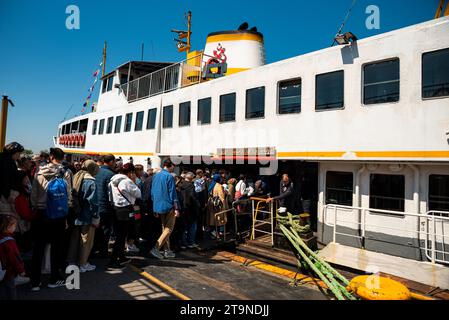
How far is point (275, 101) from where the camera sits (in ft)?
27.9

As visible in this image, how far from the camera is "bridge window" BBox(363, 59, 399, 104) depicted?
6375 mm

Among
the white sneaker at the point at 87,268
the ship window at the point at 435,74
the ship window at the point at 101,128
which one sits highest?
the ship window at the point at 101,128

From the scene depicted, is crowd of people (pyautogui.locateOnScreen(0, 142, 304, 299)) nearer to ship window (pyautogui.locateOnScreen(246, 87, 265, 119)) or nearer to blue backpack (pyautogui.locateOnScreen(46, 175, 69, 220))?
blue backpack (pyautogui.locateOnScreen(46, 175, 69, 220))

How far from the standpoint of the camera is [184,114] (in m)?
11.7

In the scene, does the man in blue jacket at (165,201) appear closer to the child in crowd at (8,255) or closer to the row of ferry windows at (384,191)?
the child in crowd at (8,255)

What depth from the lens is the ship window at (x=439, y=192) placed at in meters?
5.86

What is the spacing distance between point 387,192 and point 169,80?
33.9 feet

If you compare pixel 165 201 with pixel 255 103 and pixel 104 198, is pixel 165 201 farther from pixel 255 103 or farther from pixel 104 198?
pixel 255 103

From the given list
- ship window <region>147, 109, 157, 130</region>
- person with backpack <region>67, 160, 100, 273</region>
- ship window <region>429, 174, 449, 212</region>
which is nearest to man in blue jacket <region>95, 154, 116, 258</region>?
person with backpack <region>67, 160, 100, 273</region>

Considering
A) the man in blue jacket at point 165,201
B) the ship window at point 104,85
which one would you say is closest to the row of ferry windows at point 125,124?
the ship window at point 104,85

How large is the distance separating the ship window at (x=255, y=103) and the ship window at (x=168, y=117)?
4.14 m

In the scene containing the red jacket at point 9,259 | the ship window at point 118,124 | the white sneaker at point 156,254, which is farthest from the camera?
the ship window at point 118,124
